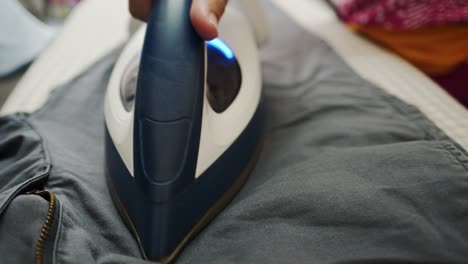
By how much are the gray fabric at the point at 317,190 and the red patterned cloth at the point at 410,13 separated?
0.61ft

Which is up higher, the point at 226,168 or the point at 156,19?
the point at 156,19

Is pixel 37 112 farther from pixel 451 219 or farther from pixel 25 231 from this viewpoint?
pixel 451 219

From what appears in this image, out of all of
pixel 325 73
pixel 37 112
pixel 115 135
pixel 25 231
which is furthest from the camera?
pixel 325 73

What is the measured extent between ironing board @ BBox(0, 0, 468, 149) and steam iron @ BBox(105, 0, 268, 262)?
28cm

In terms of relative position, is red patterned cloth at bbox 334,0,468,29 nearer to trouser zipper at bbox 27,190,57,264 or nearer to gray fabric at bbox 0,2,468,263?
gray fabric at bbox 0,2,468,263

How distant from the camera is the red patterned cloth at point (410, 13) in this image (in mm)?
804

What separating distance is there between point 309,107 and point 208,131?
0.23m

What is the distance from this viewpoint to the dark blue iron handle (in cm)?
49

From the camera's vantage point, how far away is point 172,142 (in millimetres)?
492

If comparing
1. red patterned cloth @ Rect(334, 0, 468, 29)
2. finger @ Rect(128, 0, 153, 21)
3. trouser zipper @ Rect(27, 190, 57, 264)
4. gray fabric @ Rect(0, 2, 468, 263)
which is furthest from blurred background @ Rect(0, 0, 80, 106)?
red patterned cloth @ Rect(334, 0, 468, 29)

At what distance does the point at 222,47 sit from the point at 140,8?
125mm

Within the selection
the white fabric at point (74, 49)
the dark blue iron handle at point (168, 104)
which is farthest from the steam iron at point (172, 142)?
the white fabric at point (74, 49)

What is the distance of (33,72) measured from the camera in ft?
2.74

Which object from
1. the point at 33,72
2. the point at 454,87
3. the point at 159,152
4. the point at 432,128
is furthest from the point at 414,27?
the point at 33,72
